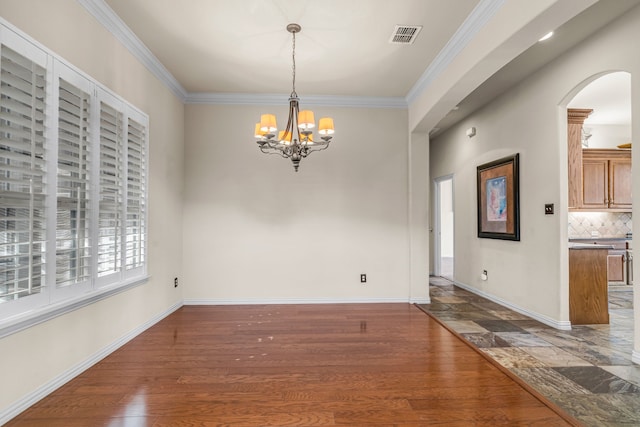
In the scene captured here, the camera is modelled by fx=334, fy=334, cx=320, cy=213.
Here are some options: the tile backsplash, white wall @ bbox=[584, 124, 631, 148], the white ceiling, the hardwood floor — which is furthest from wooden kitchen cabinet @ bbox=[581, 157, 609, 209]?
the hardwood floor

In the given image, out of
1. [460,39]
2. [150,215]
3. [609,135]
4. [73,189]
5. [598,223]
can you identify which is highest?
[460,39]

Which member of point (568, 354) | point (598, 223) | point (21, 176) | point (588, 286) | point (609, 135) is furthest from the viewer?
point (609, 135)

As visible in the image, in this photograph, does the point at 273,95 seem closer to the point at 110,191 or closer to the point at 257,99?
the point at 257,99

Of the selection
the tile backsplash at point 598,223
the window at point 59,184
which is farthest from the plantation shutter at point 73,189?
the tile backsplash at point 598,223

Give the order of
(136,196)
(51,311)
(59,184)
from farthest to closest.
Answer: (136,196)
(59,184)
(51,311)

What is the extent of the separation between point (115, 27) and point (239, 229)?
2657 mm

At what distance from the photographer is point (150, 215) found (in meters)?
3.71

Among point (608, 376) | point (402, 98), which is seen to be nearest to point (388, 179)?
point (402, 98)

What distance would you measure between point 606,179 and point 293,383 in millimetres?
6360

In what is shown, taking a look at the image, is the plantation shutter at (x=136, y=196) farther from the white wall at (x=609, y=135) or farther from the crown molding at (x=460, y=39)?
the white wall at (x=609, y=135)

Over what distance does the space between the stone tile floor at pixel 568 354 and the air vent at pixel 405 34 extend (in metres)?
3.00

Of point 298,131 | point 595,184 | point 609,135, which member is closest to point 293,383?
point 298,131

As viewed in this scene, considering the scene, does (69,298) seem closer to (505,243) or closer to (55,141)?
(55,141)

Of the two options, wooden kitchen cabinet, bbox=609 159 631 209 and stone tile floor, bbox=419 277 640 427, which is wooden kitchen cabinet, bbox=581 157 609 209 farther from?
stone tile floor, bbox=419 277 640 427
